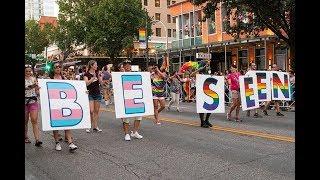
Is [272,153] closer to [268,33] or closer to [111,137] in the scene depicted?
[111,137]

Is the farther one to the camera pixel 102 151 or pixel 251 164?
pixel 102 151

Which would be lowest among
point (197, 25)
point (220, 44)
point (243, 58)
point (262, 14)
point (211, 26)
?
point (243, 58)

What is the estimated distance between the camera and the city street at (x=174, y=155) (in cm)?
669

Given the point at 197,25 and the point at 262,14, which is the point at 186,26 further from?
the point at 262,14

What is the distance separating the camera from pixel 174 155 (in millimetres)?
8094

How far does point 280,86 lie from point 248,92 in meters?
1.84

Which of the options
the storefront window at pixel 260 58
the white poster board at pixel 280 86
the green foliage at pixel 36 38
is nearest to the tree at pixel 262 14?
the white poster board at pixel 280 86

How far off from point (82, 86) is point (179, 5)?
36.7 metres

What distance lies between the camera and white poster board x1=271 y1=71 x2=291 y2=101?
1489cm

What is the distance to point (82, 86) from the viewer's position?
9.13 metres

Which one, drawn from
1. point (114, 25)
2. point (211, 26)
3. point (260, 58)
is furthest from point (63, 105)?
point (114, 25)

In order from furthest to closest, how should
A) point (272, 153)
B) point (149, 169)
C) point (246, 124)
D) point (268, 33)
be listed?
point (268, 33), point (246, 124), point (272, 153), point (149, 169)

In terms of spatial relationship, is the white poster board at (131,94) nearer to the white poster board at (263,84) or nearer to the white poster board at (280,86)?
the white poster board at (263,84)
